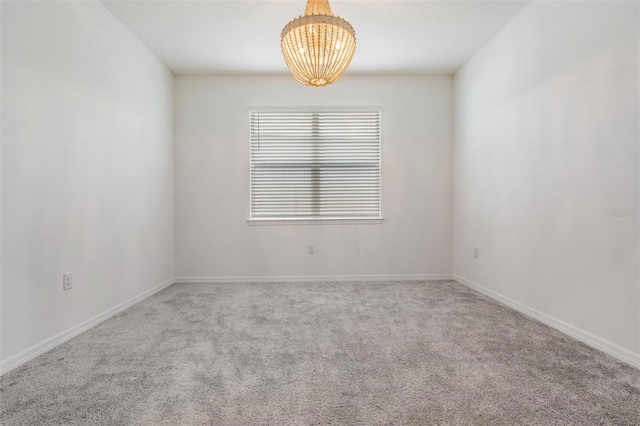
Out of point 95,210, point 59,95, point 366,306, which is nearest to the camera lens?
point 59,95

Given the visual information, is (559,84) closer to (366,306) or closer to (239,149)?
(366,306)

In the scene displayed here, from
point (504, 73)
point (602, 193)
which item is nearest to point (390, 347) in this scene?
point (602, 193)

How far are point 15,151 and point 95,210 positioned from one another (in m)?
0.73

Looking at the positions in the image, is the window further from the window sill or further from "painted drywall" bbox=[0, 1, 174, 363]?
"painted drywall" bbox=[0, 1, 174, 363]

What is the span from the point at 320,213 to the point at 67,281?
2483 mm

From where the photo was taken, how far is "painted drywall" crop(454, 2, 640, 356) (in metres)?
1.74

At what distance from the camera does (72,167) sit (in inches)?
84.1

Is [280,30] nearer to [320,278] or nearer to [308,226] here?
[308,226]

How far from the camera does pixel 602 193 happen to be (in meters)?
1.86

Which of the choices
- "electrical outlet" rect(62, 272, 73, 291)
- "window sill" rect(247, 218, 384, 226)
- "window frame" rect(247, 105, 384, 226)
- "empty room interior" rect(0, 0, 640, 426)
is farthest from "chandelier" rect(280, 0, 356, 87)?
"electrical outlet" rect(62, 272, 73, 291)

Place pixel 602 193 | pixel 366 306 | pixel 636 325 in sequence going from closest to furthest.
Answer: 1. pixel 636 325
2. pixel 602 193
3. pixel 366 306

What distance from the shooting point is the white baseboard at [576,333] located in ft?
5.56

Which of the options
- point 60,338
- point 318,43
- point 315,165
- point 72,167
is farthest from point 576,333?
point 72,167

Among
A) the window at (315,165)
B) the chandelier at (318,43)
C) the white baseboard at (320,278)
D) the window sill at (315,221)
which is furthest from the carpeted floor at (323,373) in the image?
the chandelier at (318,43)
